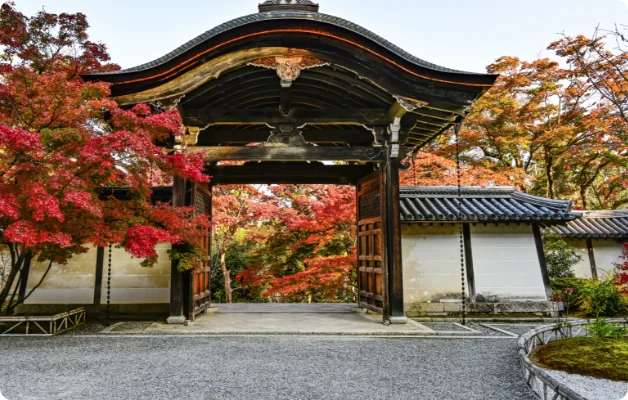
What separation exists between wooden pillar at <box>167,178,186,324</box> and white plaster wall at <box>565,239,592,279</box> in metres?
11.3

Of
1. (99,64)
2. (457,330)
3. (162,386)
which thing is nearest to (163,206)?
(162,386)

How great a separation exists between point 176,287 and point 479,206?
6649 mm

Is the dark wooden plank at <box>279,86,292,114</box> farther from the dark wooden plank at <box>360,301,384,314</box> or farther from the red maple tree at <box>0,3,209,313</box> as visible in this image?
the dark wooden plank at <box>360,301,384,314</box>

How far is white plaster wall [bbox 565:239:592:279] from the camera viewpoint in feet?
42.1

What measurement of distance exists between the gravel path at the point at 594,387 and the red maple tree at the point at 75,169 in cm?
523

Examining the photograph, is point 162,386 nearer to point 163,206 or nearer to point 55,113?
point 163,206

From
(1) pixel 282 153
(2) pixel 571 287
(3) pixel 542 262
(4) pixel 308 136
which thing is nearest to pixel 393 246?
(1) pixel 282 153

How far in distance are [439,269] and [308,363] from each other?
5148 millimetres

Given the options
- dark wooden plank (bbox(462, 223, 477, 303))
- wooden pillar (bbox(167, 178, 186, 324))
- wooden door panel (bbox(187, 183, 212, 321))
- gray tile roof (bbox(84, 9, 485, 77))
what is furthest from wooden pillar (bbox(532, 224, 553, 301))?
wooden pillar (bbox(167, 178, 186, 324))

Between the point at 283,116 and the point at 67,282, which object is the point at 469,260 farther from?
the point at 67,282

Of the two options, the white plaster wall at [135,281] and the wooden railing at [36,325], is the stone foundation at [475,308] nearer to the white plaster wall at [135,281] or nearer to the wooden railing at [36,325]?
the white plaster wall at [135,281]

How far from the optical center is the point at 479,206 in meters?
9.62

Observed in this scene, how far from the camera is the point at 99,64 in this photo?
9438mm

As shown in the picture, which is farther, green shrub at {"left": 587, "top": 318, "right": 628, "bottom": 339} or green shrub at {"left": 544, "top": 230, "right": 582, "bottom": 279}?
green shrub at {"left": 544, "top": 230, "right": 582, "bottom": 279}
